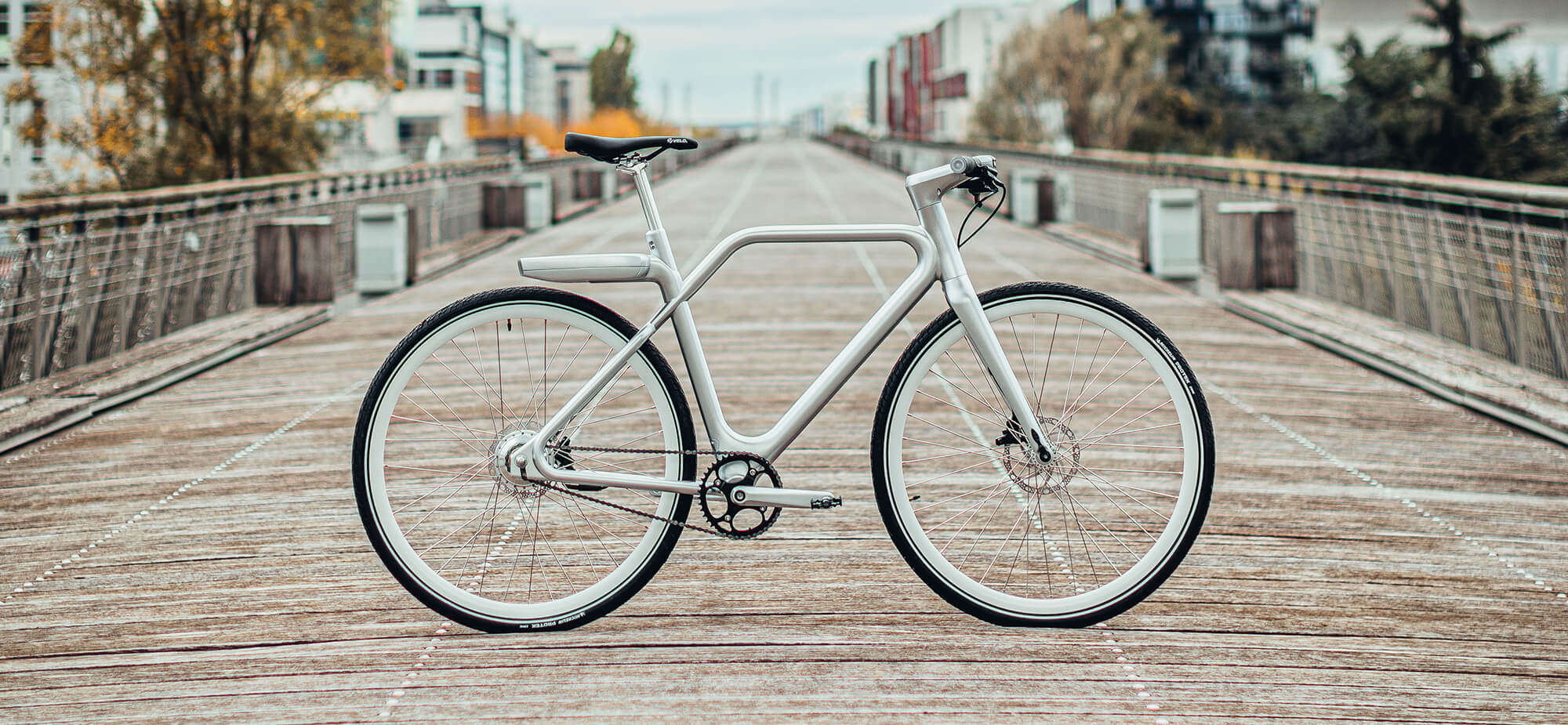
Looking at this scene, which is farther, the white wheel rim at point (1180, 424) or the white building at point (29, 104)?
the white building at point (29, 104)

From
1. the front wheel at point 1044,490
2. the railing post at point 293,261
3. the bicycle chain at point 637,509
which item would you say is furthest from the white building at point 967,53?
the bicycle chain at point 637,509

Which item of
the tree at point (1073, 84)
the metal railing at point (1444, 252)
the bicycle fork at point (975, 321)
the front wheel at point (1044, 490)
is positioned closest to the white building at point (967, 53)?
the tree at point (1073, 84)

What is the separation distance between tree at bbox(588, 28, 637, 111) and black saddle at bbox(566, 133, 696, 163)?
15841cm

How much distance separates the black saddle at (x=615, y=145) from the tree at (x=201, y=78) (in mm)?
28737

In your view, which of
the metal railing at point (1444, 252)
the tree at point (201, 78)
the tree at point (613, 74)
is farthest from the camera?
the tree at point (613, 74)

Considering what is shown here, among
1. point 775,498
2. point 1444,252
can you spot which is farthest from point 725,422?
point 1444,252

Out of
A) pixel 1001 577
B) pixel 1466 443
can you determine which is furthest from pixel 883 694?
pixel 1466 443

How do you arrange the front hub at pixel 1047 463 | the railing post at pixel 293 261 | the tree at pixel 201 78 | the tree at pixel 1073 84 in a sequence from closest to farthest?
the front hub at pixel 1047 463 → the railing post at pixel 293 261 → the tree at pixel 201 78 → the tree at pixel 1073 84

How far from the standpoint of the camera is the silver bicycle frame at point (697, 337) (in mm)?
3641

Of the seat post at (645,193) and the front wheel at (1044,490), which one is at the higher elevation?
the seat post at (645,193)

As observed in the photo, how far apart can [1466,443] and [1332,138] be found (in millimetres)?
74118

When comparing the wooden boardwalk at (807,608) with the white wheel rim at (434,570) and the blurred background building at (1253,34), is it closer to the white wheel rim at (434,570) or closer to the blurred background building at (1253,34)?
the white wheel rim at (434,570)

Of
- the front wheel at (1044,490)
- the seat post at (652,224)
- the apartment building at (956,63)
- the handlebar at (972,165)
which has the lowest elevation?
the front wheel at (1044,490)

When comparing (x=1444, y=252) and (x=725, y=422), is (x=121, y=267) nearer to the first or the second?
(x=725, y=422)
